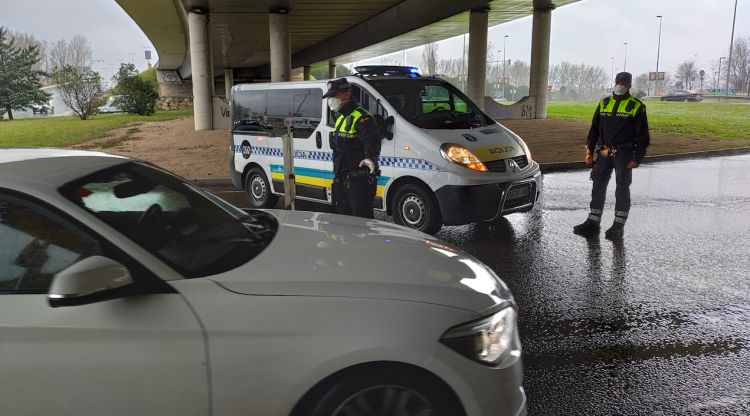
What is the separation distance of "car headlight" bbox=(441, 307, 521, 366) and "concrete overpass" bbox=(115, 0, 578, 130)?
82.8 ft

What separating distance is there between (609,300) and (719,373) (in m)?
1.38

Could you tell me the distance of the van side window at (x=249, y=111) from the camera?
8852 millimetres

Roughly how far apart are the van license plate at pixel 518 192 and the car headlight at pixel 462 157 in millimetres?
455

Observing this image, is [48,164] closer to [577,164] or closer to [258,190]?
[258,190]

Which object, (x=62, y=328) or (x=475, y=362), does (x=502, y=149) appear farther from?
(x=62, y=328)

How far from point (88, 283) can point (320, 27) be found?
4285cm

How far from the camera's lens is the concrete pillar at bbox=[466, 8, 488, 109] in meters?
33.0

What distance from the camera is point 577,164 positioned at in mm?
13953

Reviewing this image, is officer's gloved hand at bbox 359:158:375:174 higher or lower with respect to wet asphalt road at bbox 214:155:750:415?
higher

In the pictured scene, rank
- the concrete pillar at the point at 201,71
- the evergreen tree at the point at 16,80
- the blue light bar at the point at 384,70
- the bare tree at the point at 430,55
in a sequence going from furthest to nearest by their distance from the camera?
the bare tree at the point at 430,55 < the evergreen tree at the point at 16,80 < the concrete pillar at the point at 201,71 < the blue light bar at the point at 384,70

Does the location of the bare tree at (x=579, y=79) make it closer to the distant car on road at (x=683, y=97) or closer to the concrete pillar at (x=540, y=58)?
the distant car on road at (x=683, y=97)

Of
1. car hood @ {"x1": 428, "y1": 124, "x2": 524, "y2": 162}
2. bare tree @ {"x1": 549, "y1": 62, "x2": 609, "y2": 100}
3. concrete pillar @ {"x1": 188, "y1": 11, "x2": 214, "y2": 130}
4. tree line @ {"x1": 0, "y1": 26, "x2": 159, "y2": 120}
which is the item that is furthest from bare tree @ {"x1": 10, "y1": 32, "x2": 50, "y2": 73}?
bare tree @ {"x1": 549, "y1": 62, "x2": 609, "y2": 100}

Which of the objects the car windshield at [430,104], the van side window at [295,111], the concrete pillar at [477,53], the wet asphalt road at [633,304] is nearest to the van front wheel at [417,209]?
the wet asphalt road at [633,304]

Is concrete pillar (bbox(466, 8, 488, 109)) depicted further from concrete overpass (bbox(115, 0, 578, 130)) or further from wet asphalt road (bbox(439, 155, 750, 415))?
wet asphalt road (bbox(439, 155, 750, 415))
